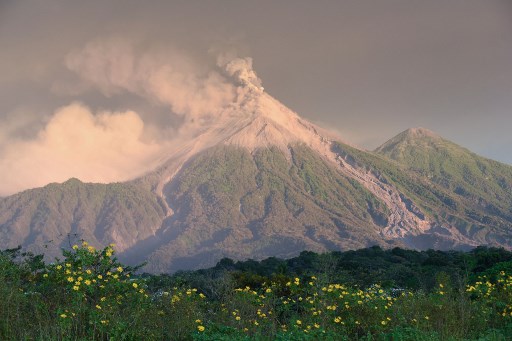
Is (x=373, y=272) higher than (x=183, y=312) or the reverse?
the reverse

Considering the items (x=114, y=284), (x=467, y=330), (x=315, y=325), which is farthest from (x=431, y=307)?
(x=114, y=284)

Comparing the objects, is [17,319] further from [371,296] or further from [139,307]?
[371,296]

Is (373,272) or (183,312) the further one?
(373,272)

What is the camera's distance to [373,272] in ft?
109

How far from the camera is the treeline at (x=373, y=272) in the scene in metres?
21.7

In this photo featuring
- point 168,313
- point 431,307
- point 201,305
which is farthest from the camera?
point 431,307

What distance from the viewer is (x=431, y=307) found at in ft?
43.9

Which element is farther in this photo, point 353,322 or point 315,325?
point 353,322

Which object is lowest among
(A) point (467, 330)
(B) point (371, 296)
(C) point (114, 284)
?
(A) point (467, 330)

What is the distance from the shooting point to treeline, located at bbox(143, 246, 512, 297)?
853 inches

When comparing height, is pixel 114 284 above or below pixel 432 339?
above

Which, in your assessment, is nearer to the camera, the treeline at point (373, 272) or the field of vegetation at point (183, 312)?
the field of vegetation at point (183, 312)

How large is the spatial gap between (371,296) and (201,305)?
185 inches

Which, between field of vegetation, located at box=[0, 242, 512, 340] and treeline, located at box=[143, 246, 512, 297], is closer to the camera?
field of vegetation, located at box=[0, 242, 512, 340]
